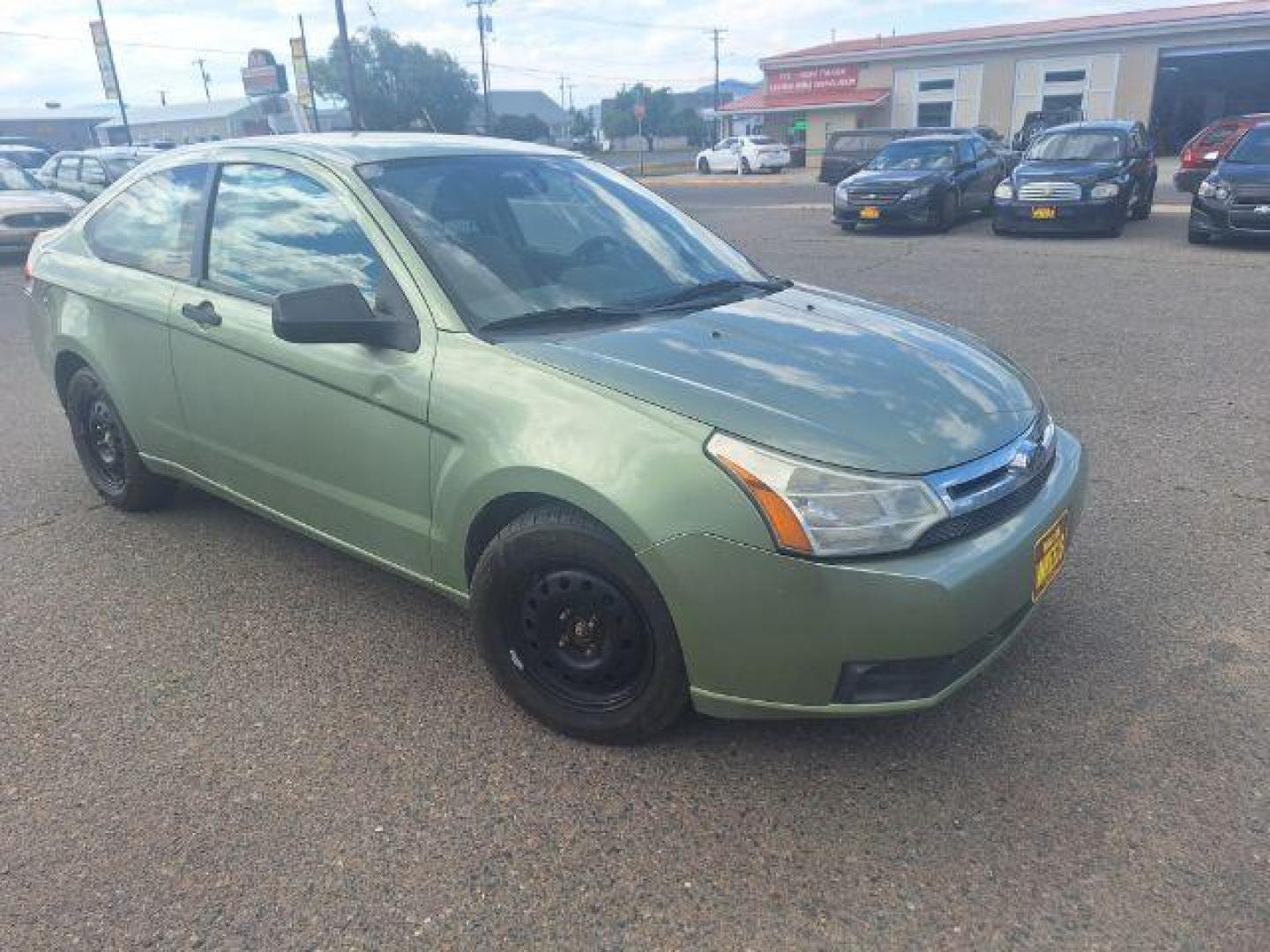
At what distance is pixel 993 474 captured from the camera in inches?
97.7

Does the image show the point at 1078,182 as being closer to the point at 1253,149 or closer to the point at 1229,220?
the point at 1253,149

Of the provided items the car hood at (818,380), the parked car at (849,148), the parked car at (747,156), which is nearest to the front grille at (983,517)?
the car hood at (818,380)

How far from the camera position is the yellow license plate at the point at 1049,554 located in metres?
2.53

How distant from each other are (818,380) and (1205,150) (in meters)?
22.8

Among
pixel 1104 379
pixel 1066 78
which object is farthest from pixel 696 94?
pixel 1104 379

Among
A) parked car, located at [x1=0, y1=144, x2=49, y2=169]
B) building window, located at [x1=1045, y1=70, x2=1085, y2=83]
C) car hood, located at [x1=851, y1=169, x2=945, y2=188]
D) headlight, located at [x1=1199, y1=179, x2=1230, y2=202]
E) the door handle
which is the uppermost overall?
building window, located at [x1=1045, y1=70, x2=1085, y2=83]

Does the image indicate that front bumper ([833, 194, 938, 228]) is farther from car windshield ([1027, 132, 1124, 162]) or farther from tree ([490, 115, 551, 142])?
tree ([490, 115, 551, 142])

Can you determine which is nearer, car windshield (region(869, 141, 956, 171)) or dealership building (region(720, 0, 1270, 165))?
car windshield (region(869, 141, 956, 171))

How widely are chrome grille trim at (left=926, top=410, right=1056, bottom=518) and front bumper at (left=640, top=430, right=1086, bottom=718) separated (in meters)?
0.09

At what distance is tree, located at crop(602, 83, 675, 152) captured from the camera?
71875 millimetres

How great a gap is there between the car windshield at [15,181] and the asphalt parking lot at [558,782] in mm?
12574

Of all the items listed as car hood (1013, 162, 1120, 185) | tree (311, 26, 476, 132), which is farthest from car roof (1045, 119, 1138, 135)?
tree (311, 26, 476, 132)

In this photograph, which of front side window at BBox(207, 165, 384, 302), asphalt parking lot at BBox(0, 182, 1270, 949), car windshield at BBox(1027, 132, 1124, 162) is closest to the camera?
asphalt parking lot at BBox(0, 182, 1270, 949)

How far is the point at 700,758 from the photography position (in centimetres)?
265
